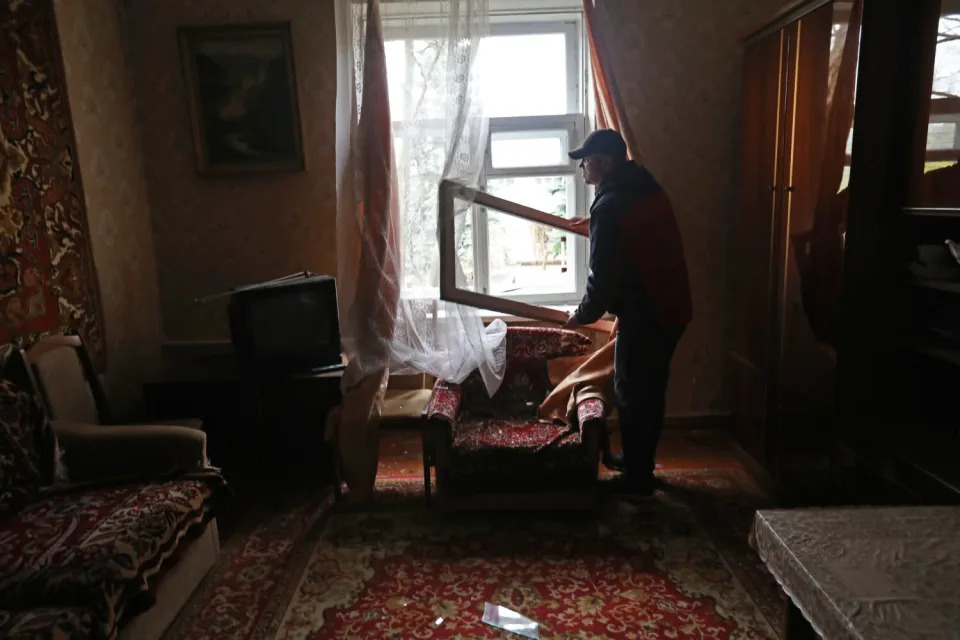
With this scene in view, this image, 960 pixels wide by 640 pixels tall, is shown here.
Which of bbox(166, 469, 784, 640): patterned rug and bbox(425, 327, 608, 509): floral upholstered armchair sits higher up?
bbox(425, 327, 608, 509): floral upholstered armchair

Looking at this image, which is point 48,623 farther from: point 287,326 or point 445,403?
point 287,326

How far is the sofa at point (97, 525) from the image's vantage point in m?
1.66

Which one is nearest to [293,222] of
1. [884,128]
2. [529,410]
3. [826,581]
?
[529,410]

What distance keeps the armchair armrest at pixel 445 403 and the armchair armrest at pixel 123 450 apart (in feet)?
2.90

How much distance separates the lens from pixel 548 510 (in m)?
2.77

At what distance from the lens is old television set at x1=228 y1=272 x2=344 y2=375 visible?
116 inches

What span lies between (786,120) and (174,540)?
2719mm

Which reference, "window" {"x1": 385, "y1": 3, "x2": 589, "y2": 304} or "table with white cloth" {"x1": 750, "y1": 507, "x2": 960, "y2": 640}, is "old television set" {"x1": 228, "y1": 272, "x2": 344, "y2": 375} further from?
"table with white cloth" {"x1": 750, "y1": 507, "x2": 960, "y2": 640}

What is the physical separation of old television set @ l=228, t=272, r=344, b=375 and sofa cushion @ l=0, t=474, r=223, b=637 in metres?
0.82

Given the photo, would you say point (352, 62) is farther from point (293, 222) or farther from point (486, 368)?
point (486, 368)

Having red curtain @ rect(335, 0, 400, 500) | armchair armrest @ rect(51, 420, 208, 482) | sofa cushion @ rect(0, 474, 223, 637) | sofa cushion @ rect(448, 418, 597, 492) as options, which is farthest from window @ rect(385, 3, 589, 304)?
sofa cushion @ rect(0, 474, 223, 637)

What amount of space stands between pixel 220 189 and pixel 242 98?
0.49 m

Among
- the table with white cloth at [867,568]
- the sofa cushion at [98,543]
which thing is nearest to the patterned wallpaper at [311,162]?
the sofa cushion at [98,543]

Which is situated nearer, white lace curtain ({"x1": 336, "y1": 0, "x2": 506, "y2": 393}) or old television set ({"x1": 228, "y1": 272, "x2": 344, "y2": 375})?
white lace curtain ({"x1": 336, "y1": 0, "x2": 506, "y2": 393})
